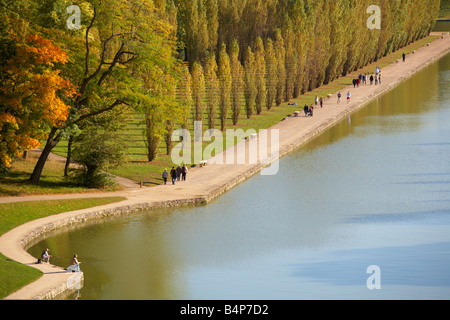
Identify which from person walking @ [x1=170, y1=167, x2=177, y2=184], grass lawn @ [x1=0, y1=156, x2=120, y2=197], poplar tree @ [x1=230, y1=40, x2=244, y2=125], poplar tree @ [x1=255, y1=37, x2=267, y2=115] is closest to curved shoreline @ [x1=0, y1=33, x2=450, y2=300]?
person walking @ [x1=170, y1=167, x2=177, y2=184]

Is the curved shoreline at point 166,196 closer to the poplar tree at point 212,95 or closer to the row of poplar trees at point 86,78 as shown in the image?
the row of poplar trees at point 86,78

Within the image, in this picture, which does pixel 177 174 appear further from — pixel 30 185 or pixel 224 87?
Result: pixel 224 87

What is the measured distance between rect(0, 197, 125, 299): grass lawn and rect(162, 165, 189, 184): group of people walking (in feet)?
15.6

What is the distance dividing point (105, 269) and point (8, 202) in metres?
10.3

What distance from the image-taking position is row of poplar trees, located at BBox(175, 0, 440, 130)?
73188 millimetres

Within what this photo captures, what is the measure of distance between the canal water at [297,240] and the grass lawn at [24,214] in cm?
207

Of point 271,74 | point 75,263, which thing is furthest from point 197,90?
point 75,263

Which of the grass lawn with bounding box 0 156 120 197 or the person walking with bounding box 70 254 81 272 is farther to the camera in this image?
the grass lawn with bounding box 0 156 120 197

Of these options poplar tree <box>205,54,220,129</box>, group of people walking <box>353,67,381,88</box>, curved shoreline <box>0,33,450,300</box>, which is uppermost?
group of people walking <box>353,67,381,88</box>

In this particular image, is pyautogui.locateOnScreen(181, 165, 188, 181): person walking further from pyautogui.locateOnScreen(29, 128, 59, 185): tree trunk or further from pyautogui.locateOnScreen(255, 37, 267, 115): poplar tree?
pyautogui.locateOnScreen(255, 37, 267, 115): poplar tree

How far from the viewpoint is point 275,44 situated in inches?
3339

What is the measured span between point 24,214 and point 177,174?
1163 cm

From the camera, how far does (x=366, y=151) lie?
65.2 meters
